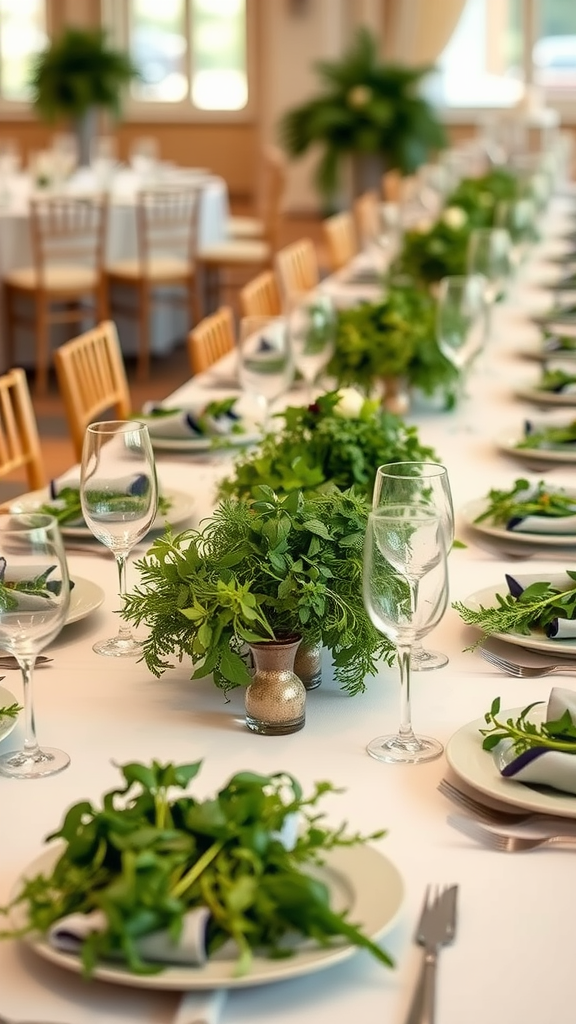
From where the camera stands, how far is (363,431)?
1855 mm

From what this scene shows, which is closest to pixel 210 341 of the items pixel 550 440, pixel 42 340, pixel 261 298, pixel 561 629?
pixel 261 298

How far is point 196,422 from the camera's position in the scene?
247cm

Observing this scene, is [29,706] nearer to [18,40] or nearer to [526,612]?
[526,612]

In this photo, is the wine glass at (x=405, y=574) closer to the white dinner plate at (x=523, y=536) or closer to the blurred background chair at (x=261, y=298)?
the white dinner plate at (x=523, y=536)

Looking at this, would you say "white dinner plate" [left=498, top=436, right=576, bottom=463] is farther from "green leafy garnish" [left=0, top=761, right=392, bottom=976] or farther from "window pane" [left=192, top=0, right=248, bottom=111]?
"window pane" [left=192, top=0, right=248, bottom=111]

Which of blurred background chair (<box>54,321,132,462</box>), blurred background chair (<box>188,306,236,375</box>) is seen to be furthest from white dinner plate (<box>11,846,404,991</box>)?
blurred background chair (<box>188,306,236,375</box>)

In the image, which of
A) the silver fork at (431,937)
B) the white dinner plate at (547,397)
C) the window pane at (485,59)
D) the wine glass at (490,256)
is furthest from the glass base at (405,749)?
the window pane at (485,59)

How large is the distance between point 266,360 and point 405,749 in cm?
113

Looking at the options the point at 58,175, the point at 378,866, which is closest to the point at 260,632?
the point at 378,866

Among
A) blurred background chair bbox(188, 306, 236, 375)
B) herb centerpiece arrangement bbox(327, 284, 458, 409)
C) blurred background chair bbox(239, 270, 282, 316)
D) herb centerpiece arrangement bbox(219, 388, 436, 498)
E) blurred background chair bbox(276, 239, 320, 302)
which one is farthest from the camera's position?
blurred background chair bbox(276, 239, 320, 302)

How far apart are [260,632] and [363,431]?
0.56 metres

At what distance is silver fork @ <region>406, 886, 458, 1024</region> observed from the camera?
3.05 ft

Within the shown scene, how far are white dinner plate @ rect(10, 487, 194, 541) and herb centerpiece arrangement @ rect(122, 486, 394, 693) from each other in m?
0.45

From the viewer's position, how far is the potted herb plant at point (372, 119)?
973cm
